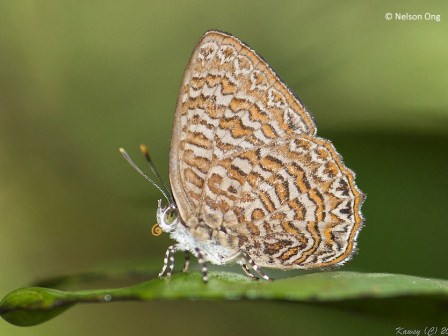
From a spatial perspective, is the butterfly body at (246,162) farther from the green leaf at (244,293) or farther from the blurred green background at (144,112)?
the green leaf at (244,293)

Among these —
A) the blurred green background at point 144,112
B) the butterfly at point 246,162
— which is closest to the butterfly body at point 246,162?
the butterfly at point 246,162

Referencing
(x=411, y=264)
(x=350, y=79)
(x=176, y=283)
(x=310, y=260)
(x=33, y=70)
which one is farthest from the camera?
(x=33, y=70)

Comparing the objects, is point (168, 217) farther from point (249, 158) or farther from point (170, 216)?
point (249, 158)

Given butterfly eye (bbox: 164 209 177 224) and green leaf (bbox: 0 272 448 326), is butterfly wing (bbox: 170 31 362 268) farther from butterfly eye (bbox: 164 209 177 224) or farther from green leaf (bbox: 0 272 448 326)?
green leaf (bbox: 0 272 448 326)

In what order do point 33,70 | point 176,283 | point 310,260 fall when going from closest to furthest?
point 176,283 < point 310,260 < point 33,70

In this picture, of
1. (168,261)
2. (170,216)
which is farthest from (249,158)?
(168,261)

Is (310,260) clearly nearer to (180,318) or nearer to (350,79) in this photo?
(180,318)

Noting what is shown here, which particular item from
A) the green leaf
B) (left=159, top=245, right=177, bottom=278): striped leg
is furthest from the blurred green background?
the green leaf

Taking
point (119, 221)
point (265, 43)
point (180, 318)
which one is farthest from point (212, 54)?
point (180, 318)
